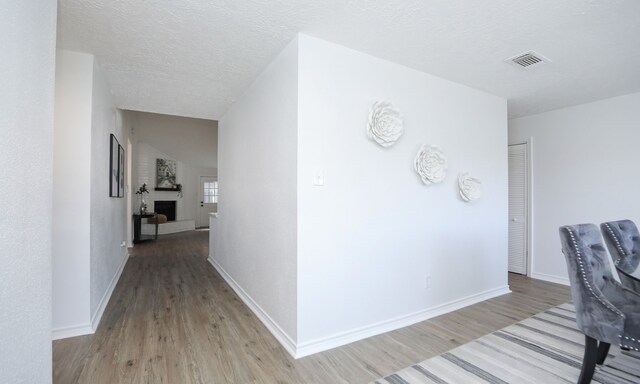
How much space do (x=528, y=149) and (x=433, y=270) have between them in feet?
9.53

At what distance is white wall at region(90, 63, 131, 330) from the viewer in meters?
2.66

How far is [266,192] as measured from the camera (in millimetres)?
2756

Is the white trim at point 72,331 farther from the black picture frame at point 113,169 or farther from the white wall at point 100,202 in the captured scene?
the black picture frame at point 113,169

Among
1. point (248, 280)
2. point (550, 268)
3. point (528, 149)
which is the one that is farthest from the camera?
point (528, 149)

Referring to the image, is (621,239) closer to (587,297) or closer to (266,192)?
(587,297)

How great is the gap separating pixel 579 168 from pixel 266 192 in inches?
164

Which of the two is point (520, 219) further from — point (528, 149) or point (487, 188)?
point (487, 188)

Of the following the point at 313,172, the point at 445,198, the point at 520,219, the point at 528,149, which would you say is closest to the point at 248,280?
the point at 313,172

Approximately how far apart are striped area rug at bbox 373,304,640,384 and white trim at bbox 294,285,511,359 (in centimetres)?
49

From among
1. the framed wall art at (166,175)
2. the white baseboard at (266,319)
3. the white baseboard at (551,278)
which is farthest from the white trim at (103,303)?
the framed wall art at (166,175)

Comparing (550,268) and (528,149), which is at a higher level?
(528,149)

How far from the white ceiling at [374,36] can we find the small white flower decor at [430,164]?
0.78 meters

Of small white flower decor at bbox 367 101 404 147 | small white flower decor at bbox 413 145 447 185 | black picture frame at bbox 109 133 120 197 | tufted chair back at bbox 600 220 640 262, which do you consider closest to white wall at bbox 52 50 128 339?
black picture frame at bbox 109 133 120 197

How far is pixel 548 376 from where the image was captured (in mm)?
1964
